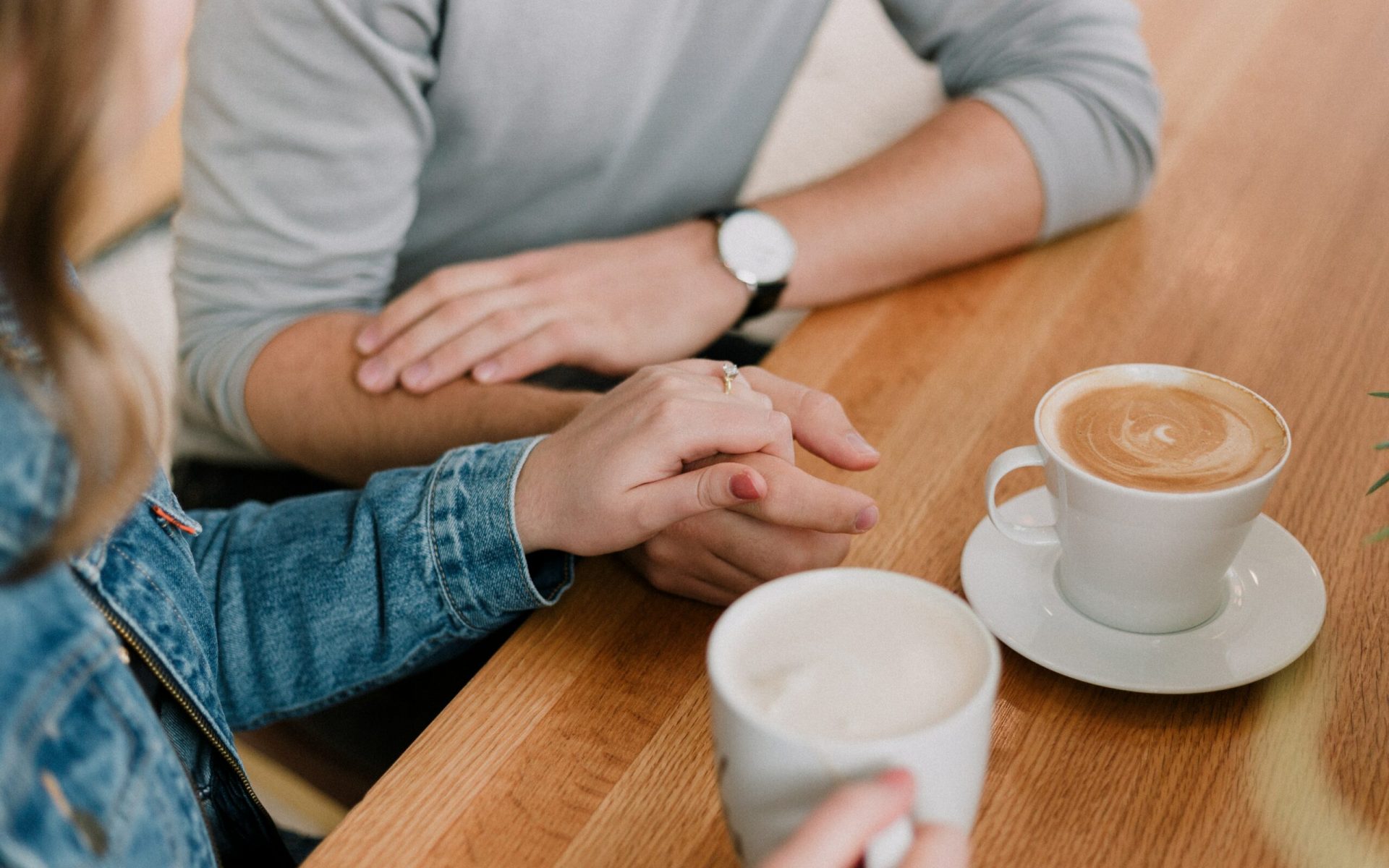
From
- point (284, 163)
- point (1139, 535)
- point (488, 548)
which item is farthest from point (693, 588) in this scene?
point (284, 163)

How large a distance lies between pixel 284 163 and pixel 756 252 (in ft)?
1.32

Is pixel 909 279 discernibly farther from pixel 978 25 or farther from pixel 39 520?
pixel 39 520

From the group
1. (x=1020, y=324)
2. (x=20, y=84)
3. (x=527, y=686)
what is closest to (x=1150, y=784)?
(x=527, y=686)

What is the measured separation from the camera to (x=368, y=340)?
0.90 meters

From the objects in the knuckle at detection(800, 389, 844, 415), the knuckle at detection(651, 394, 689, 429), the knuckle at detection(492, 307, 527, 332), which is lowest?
the knuckle at detection(492, 307, 527, 332)

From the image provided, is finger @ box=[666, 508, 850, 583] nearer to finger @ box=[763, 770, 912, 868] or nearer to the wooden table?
the wooden table

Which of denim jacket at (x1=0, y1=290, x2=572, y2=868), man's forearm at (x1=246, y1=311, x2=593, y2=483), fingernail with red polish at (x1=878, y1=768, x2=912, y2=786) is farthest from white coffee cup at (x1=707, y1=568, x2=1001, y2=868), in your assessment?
man's forearm at (x1=246, y1=311, x2=593, y2=483)

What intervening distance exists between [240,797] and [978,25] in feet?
3.13

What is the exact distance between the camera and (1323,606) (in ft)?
1.91

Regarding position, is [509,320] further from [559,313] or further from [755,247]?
[755,247]

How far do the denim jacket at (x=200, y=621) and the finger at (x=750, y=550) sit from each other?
82 mm

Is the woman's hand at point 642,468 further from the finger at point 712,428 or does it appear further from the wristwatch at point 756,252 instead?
the wristwatch at point 756,252

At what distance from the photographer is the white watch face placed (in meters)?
0.96

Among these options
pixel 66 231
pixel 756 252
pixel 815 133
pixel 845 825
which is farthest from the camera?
pixel 815 133
